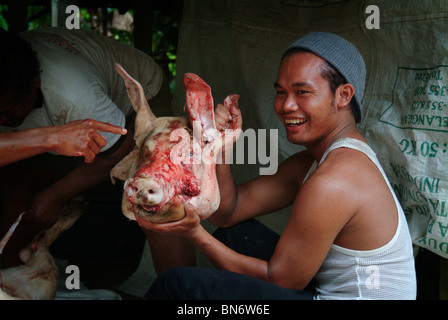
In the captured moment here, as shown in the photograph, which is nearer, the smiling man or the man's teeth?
the smiling man

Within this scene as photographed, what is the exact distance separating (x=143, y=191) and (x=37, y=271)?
1.04m

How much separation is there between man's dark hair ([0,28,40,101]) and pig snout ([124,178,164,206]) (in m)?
0.90

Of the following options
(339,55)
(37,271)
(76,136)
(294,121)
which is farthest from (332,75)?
(37,271)

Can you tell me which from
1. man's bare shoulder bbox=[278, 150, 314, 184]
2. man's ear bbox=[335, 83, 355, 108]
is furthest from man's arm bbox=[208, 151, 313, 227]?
man's ear bbox=[335, 83, 355, 108]

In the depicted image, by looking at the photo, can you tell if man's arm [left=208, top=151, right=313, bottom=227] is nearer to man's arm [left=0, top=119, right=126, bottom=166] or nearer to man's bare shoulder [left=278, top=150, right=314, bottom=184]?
man's bare shoulder [left=278, top=150, right=314, bottom=184]

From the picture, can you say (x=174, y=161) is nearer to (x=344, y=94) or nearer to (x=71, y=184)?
(x=344, y=94)

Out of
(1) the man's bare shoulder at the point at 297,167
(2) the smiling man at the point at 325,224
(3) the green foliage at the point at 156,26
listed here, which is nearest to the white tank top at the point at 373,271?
(2) the smiling man at the point at 325,224

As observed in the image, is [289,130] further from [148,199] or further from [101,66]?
[101,66]

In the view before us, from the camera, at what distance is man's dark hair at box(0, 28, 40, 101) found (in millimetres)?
2059

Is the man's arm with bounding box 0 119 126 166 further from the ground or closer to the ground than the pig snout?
further from the ground

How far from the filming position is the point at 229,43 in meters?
3.37

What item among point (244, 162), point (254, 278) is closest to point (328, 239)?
point (254, 278)

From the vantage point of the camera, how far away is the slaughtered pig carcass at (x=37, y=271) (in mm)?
2143

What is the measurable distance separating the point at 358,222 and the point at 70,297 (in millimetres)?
1902
